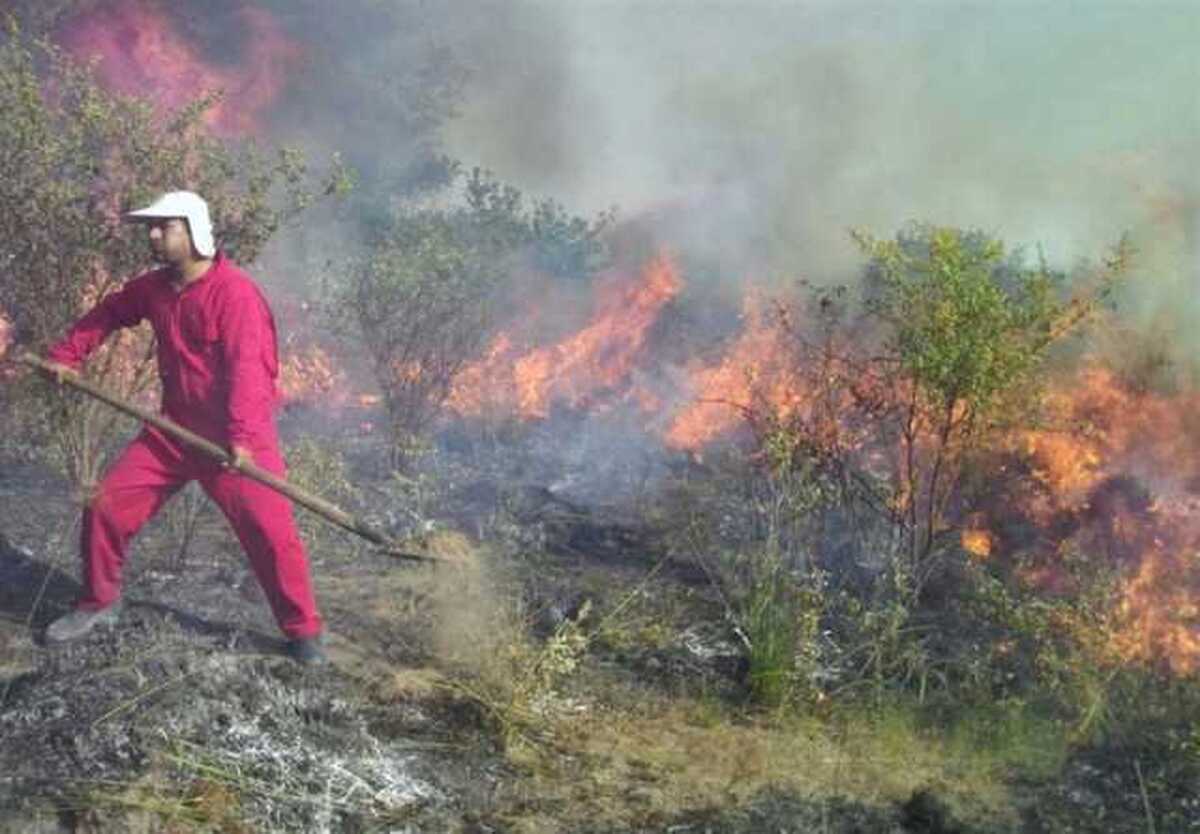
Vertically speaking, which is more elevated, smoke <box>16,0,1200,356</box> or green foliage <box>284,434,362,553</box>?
smoke <box>16,0,1200,356</box>

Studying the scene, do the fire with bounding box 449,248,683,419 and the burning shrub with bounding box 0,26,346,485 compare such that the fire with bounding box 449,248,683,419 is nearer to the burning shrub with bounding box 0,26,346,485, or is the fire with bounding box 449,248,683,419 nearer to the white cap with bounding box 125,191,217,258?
the burning shrub with bounding box 0,26,346,485

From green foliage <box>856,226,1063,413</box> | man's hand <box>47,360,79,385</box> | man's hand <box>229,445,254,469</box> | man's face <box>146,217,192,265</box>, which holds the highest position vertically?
green foliage <box>856,226,1063,413</box>

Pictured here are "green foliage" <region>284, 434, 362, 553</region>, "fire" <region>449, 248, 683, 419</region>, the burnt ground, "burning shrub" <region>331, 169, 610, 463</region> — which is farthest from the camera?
"fire" <region>449, 248, 683, 419</region>

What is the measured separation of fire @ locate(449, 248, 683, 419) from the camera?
11320mm

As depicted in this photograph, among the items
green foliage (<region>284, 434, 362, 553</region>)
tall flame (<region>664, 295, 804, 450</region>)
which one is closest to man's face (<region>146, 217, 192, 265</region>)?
green foliage (<region>284, 434, 362, 553</region>)

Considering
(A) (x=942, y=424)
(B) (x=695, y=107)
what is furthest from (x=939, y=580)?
(B) (x=695, y=107)

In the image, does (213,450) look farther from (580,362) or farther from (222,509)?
(580,362)

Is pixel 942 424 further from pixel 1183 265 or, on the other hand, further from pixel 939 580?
pixel 1183 265

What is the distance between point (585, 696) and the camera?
5328mm

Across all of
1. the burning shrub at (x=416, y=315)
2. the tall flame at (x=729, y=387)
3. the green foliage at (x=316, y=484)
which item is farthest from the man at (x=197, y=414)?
the tall flame at (x=729, y=387)

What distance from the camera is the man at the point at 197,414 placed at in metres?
5.14

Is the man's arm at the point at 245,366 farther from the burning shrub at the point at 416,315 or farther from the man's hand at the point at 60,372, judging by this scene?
the burning shrub at the point at 416,315

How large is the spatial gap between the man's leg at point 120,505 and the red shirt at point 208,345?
0.21 m

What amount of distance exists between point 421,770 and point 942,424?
10.7 ft
